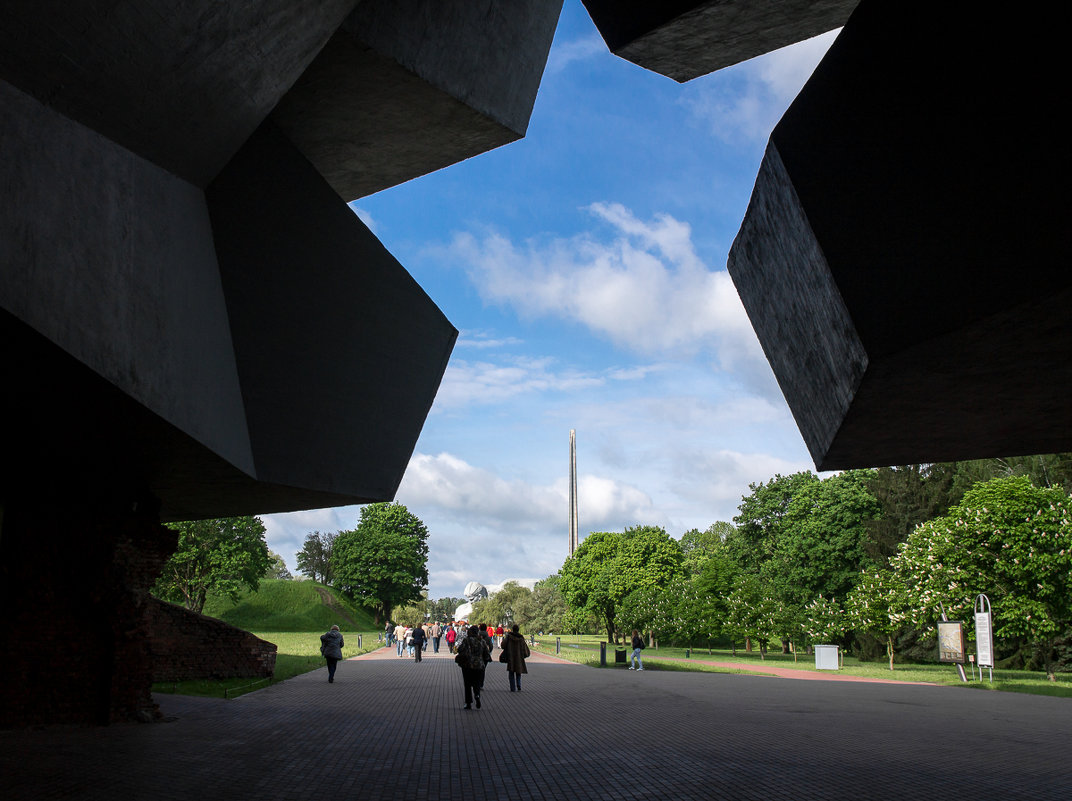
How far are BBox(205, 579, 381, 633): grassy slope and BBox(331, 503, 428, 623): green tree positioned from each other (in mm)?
2079

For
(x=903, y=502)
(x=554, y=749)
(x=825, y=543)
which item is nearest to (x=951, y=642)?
(x=554, y=749)

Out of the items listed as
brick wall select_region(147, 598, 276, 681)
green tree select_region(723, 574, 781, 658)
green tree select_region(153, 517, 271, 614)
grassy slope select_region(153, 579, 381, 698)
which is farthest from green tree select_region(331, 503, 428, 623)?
brick wall select_region(147, 598, 276, 681)

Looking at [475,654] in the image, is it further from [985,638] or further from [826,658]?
[826,658]

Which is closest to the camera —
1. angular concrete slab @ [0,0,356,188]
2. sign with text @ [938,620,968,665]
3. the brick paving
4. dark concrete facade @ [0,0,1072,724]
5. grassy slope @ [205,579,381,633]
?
dark concrete facade @ [0,0,1072,724]

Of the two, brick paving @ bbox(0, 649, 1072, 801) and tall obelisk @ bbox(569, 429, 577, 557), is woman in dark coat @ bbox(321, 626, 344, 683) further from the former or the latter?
tall obelisk @ bbox(569, 429, 577, 557)

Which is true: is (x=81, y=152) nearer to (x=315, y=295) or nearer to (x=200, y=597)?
(x=315, y=295)

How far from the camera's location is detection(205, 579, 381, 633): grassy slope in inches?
2446

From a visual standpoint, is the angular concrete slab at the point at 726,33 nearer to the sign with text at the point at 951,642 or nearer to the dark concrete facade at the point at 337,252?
the dark concrete facade at the point at 337,252

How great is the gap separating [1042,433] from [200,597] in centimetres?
4387

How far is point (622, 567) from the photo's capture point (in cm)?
6228

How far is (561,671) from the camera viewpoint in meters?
27.0

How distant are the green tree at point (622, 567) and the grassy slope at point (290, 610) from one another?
2088 centimetres

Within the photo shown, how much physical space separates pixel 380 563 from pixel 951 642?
203ft

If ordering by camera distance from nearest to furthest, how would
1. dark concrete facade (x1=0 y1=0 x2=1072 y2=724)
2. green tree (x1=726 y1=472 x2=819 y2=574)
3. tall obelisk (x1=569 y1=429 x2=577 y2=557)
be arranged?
dark concrete facade (x1=0 y1=0 x2=1072 y2=724) < green tree (x1=726 y1=472 x2=819 y2=574) < tall obelisk (x1=569 y1=429 x2=577 y2=557)
